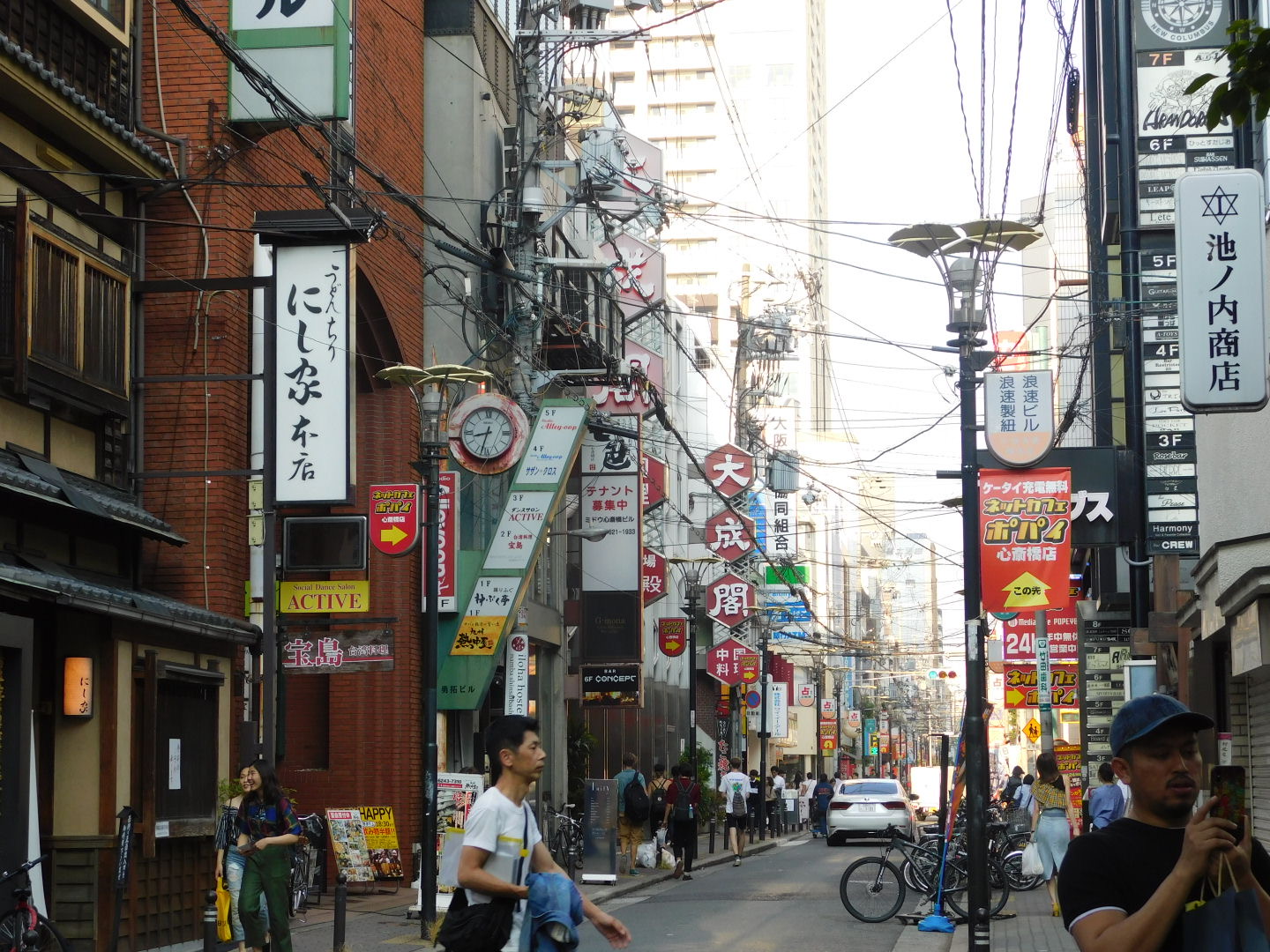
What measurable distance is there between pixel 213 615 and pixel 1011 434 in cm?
1033

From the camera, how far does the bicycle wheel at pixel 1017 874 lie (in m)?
23.8

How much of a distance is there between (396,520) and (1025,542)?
812cm

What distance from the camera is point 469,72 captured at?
100 ft

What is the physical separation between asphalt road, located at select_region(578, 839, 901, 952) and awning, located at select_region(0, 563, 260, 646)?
195 inches

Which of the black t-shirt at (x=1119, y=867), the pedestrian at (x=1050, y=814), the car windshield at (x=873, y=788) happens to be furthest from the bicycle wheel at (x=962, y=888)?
the car windshield at (x=873, y=788)

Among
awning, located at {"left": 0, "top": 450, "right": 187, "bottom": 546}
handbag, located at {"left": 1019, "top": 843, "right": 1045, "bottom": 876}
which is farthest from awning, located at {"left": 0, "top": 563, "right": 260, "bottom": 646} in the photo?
handbag, located at {"left": 1019, "top": 843, "right": 1045, "bottom": 876}

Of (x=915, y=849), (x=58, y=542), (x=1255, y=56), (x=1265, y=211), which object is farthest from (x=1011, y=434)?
(x=1255, y=56)

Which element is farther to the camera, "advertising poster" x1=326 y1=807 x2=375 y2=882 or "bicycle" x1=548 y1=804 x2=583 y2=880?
"bicycle" x1=548 y1=804 x2=583 y2=880

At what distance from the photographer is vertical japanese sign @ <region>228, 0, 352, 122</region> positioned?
62.0 feet

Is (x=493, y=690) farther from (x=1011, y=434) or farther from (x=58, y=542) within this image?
(x=58, y=542)

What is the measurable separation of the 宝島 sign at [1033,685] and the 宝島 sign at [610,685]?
772 centimetres

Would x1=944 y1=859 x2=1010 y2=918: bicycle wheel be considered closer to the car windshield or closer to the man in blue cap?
the man in blue cap

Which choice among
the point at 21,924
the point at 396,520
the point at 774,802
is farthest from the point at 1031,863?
the point at 774,802

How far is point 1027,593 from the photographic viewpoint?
20891 mm
